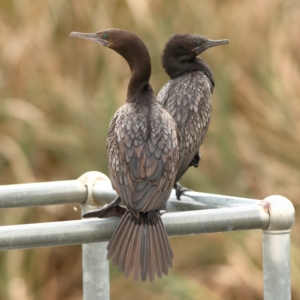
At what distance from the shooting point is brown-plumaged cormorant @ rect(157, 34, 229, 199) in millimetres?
2885

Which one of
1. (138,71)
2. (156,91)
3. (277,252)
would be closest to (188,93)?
(138,71)

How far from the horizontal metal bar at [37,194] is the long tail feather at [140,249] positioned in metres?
0.23

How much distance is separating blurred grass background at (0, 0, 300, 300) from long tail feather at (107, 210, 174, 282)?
1664 mm

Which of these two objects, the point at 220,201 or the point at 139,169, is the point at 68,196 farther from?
the point at 220,201

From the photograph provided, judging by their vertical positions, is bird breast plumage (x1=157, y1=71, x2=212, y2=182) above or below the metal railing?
above

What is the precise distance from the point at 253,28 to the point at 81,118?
1.51 metres

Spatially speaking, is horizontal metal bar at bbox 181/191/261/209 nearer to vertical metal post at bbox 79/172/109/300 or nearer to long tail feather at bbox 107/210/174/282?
long tail feather at bbox 107/210/174/282

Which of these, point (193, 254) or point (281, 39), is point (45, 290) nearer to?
point (193, 254)

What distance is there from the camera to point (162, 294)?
11.9ft

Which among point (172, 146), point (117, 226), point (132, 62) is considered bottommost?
point (117, 226)

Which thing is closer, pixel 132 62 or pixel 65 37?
pixel 132 62

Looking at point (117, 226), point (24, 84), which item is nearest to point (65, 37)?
point (24, 84)

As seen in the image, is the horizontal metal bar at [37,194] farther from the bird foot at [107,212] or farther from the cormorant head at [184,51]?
the cormorant head at [184,51]

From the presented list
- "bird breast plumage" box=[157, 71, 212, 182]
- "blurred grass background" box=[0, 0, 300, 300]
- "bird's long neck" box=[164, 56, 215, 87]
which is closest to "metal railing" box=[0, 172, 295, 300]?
"bird breast plumage" box=[157, 71, 212, 182]
